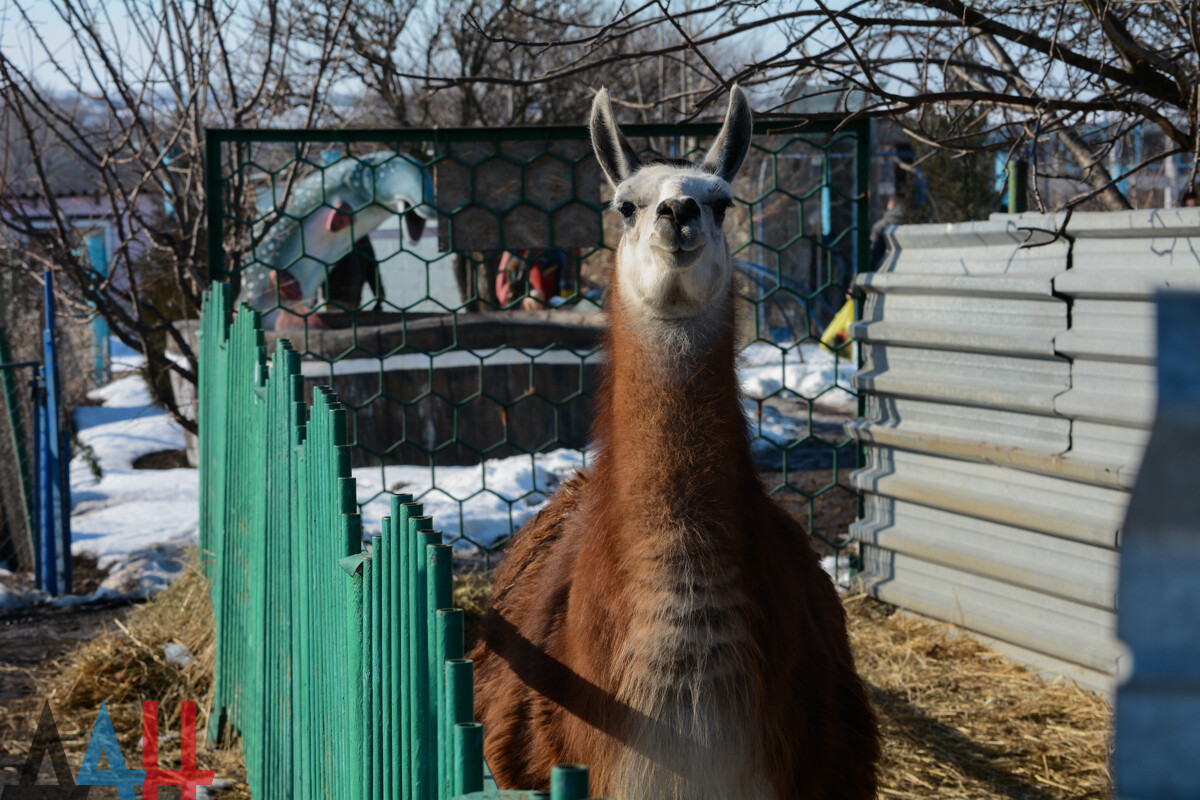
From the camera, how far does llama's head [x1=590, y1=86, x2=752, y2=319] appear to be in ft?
8.34

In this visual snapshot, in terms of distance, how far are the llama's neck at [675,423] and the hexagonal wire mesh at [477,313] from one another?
1.65 ft

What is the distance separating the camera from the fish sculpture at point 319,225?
28.3 ft

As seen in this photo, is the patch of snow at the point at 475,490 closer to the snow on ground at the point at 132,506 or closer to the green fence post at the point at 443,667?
→ the snow on ground at the point at 132,506

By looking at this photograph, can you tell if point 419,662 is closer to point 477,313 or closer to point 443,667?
point 443,667

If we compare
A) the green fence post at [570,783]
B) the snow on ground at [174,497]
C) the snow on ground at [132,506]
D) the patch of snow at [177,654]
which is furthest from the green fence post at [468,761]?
the snow on ground at [132,506]

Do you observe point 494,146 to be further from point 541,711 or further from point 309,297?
point 309,297

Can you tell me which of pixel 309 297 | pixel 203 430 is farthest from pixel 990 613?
pixel 309 297

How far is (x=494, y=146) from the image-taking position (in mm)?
6082

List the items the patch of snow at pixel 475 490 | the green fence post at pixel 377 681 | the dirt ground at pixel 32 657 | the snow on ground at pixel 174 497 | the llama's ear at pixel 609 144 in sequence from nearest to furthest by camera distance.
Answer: the green fence post at pixel 377 681, the llama's ear at pixel 609 144, the dirt ground at pixel 32 657, the snow on ground at pixel 174 497, the patch of snow at pixel 475 490

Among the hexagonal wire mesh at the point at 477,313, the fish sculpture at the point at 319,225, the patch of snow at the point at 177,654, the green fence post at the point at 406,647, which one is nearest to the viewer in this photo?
the green fence post at the point at 406,647

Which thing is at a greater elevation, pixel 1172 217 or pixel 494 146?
pixel 494 146

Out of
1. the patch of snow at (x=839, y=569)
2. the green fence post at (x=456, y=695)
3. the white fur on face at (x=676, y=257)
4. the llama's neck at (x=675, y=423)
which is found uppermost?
the white fur on face at (x=676, y=257)

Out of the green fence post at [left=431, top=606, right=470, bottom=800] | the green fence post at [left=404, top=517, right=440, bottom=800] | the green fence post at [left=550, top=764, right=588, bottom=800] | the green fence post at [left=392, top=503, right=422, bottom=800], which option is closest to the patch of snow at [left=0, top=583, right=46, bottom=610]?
the green fence post at [left=392, top=503, right=422, bottom=800]

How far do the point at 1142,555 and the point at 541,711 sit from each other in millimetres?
2241
